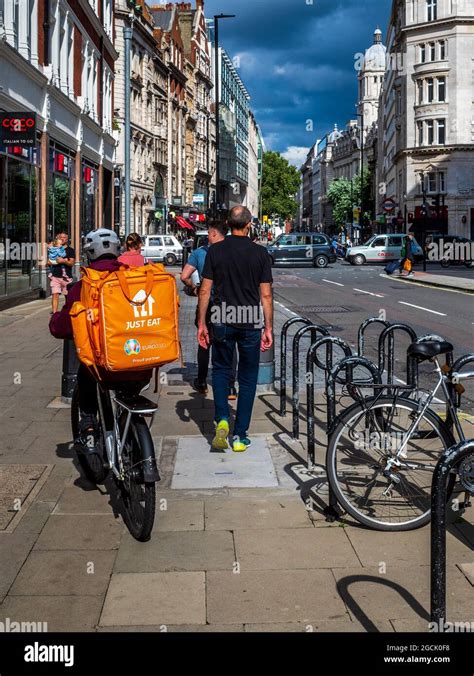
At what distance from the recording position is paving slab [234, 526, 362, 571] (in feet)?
15.5

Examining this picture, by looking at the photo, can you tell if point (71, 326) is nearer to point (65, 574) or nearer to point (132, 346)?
point (132, 346)

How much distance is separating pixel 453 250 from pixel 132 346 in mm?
49167

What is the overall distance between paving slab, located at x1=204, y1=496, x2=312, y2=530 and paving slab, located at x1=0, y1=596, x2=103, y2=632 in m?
1.26

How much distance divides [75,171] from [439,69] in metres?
54.5

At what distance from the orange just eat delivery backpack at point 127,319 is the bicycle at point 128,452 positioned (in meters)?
0.30

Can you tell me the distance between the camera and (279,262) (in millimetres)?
49188

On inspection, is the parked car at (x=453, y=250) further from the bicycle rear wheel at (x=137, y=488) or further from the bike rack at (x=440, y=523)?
the bike rack at (x=440, y=523)

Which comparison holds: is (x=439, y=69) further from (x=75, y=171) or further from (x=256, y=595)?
(x=256, y=595)

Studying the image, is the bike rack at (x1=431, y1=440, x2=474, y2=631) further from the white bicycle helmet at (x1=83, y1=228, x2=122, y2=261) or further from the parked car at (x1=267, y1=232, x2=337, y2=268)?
the parked car at (x1=267, y1=232, x2=337, y2=268)

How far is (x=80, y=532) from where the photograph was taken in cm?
530

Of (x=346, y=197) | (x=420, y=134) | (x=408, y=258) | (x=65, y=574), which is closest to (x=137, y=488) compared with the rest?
(x=65, y=574)

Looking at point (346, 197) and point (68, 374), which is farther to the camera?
point (346, 197)

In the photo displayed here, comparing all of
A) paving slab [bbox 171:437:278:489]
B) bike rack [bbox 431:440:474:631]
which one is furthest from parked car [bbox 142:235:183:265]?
bike rack [bbox 431:440:474:631]

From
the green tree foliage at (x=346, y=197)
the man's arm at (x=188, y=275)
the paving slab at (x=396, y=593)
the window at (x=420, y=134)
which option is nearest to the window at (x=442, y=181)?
the window at (x=420, y=134)
